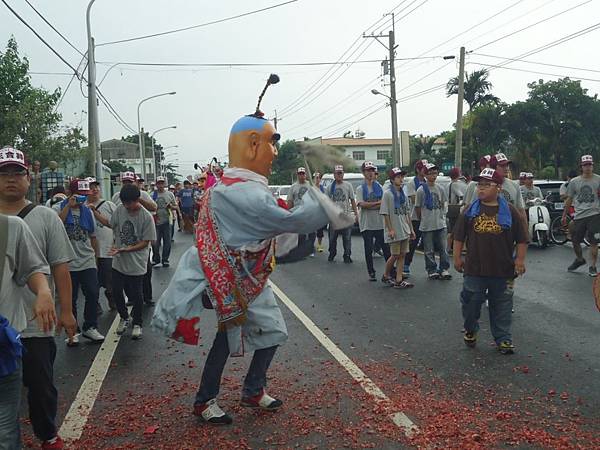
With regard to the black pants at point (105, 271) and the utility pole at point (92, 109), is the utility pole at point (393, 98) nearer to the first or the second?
the utility pole at point (92, 109)

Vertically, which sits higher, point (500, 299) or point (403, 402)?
point (500, 299)

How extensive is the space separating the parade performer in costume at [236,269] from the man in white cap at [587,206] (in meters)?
7.43

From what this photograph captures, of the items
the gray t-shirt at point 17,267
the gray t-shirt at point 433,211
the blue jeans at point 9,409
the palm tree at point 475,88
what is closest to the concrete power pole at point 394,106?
the palm tree at point 475,88

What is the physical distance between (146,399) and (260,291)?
1.49m

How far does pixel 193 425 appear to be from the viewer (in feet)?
14.8

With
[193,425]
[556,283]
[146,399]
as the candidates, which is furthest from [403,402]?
[556,283]

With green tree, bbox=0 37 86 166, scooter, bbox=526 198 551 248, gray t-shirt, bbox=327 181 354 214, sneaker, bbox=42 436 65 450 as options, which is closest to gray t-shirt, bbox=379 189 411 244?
gray t-shirt, bbox=327 181 354 214

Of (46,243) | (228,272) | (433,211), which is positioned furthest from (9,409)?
(433,211)

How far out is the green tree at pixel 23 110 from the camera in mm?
16953

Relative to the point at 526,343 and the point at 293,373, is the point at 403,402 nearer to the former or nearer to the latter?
the point at 293,373

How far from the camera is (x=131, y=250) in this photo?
289 inches

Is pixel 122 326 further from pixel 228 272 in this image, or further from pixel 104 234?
pixel 228 272

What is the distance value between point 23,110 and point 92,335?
11849 millimetres

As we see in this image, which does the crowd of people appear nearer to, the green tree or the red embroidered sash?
the red embroidered sash
